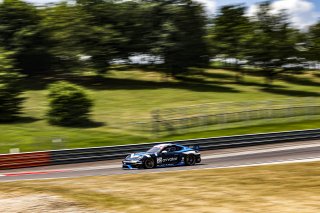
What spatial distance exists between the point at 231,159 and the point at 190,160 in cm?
289

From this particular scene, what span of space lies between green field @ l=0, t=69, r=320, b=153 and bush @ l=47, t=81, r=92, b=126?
106 centimetres

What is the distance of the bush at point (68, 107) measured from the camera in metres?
38.6

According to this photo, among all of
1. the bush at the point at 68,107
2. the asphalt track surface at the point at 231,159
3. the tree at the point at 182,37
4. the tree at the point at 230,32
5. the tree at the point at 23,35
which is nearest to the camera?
the asphalt track surface at the point at 231,159

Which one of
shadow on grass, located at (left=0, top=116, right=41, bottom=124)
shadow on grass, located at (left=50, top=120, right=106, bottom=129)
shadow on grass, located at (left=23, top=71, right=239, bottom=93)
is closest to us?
shadow on grass, located at (left=50, top=120, right=106, bottom=129)

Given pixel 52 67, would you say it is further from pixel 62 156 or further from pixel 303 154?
pixel 303 154

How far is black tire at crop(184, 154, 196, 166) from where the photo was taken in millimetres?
22975

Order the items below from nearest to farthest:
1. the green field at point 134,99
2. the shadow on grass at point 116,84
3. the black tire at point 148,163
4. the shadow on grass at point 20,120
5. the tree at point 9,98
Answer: the black tire at point 148,163 → the green field at point 134,99 → the shadow on grass at point 20,120 → the tree at point 9,98 → the shadow on grass at point 116,84

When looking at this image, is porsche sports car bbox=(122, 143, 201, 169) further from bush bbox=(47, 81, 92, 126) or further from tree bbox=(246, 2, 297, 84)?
tree bbox=(246, 2, 297, 84)

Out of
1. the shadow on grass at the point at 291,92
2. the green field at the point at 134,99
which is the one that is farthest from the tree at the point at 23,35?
the shadow on grass at the point at 291,92

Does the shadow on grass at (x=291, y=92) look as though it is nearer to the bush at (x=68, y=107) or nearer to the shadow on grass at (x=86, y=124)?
the shadow on grass at (x=86, y=124)

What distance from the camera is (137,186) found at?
1412cm

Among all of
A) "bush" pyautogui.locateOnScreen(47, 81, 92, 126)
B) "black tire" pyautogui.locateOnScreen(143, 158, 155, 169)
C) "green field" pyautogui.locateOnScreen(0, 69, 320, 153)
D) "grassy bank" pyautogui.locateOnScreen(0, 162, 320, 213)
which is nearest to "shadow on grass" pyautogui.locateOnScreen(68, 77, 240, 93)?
"green field" pyautogui.locateOnScreen(0, 69, 320, 153)

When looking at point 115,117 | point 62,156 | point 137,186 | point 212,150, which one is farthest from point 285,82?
point 137,186

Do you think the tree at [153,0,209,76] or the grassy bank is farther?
the tree at [153,0,209,76]
